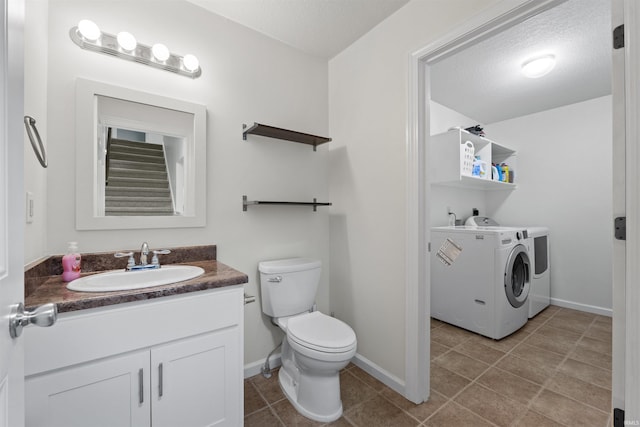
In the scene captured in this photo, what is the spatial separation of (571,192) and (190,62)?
13.3 feet

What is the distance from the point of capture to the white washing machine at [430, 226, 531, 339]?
2.37 metres

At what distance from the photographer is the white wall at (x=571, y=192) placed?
2979 millimetres

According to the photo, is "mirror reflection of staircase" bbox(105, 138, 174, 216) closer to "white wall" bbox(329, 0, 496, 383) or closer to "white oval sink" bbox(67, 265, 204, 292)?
"white oval sink" bbox(67, 265, 204, 292)

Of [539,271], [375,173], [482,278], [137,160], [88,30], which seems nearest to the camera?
[88,30]

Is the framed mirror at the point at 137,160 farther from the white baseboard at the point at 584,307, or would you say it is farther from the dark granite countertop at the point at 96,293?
the white baseboard at the point at 584,307

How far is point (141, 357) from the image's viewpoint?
1062 millimetres

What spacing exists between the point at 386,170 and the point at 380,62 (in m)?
0.74

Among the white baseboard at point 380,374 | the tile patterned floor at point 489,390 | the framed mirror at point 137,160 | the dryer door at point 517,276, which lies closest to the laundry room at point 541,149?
the dryer door at point 517,276

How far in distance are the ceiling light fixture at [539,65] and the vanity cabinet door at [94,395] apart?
10.6ft

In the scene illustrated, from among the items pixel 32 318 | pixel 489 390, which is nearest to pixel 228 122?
pixel 32 318

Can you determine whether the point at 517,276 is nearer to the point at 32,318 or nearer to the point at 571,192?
the point at 571,192

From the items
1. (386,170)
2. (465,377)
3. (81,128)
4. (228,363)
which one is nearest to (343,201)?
(386,170)

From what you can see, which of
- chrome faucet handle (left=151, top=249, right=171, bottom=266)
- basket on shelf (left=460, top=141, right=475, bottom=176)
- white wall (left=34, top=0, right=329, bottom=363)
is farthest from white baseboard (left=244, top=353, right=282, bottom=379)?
basket on shelf (left=460, top=141, right=475, bottom=176)

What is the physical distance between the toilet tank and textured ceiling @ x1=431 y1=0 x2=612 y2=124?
203cm
